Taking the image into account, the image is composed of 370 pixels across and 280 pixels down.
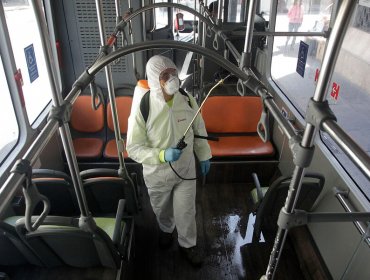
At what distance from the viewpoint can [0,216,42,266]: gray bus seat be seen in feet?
5.74

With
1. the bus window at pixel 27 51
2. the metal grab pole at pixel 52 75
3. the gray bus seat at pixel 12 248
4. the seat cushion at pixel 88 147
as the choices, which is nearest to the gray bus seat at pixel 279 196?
the metal grab pole at pixel 52 75

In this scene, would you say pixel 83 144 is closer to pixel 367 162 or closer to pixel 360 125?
pixel 360 125

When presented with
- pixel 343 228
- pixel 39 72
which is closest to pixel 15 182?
pixel 343 228

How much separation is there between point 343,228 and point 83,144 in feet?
8.82

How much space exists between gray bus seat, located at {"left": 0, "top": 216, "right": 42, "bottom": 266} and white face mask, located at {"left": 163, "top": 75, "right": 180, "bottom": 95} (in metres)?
1.21

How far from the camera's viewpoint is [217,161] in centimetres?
343

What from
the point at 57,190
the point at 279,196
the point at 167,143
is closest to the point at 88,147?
the point at 57,190

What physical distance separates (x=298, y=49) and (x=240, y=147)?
119 cm

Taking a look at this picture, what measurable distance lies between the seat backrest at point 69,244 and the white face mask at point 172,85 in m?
0.94

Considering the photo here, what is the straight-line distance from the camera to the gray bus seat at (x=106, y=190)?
7.75ft

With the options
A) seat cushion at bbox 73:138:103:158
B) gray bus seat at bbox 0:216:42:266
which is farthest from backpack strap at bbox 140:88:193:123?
seat cushion at bbox 73:138:103:158

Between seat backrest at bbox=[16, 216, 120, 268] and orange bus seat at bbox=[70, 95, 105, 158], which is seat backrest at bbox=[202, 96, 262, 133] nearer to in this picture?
orange bus seat at bbox=[70, 95, 105, 158]

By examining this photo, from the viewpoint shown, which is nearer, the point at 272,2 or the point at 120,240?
the point at 120,240

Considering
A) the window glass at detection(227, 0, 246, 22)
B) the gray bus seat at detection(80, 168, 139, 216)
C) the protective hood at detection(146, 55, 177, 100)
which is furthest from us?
the window glass at detection(227, 0, 246, 22)
